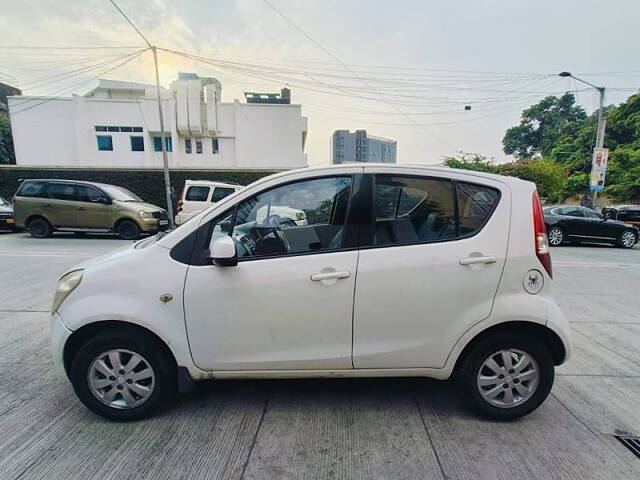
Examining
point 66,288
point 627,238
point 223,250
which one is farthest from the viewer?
point 627,238

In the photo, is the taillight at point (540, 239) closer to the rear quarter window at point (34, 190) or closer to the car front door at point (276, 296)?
the car front door at point (276, 296)

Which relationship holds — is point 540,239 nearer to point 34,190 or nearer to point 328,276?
point 328,276

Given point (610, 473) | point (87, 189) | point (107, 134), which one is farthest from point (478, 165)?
point (107, 134)

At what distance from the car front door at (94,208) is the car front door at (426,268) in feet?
34.1

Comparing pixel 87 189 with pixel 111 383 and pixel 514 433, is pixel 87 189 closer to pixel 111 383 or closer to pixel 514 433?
pixel 111 383

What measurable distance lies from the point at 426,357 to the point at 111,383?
2.15 m

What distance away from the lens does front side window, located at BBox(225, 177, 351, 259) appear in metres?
2.28

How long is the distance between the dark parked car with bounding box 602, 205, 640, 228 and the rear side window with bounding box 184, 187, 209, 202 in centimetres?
1528

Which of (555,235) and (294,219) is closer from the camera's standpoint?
(294,219)

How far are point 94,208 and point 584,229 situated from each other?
51.6 feet

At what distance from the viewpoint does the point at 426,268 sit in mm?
2191

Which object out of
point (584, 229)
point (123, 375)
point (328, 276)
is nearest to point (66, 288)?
point (123, 375)

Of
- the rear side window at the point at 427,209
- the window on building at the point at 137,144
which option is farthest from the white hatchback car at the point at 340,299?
the window on building at the point at 137,144

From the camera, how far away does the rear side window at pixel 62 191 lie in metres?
10.3
